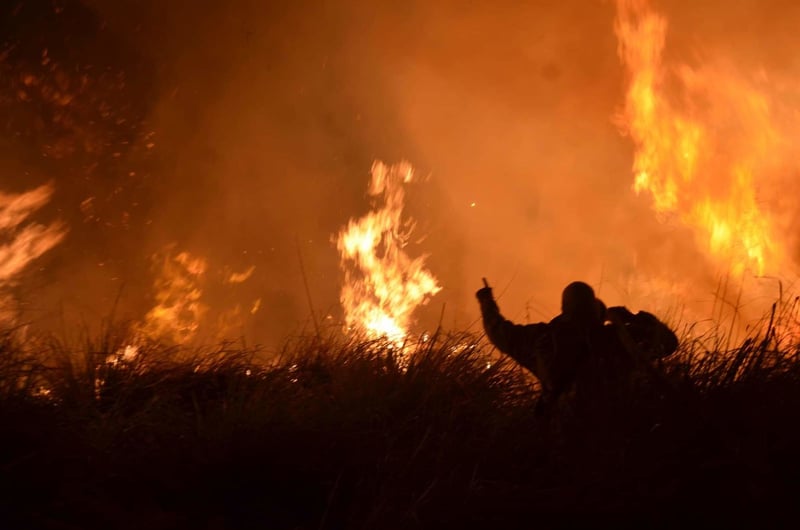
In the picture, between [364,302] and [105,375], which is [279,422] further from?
[364,302]

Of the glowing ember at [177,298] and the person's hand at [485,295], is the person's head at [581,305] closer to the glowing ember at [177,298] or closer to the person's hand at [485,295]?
the person's hand at [485,295]

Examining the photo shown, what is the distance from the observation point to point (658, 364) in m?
3.72

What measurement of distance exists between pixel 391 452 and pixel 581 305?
5.11ft

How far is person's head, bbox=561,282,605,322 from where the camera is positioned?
3.95 metres

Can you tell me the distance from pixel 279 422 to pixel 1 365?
1.30 m

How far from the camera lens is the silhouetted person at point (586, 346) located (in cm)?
360

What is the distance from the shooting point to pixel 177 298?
603 inches

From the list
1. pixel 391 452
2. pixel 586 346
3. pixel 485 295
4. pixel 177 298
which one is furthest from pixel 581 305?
pixel 177 298

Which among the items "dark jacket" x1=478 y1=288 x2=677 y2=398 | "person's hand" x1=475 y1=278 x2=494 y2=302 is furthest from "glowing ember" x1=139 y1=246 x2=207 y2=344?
"dark jacket" x1=478 y1=288 x2=677 y2=398

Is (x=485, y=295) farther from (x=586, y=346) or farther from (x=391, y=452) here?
(x=391, y=452)

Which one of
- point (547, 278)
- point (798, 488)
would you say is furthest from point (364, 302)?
point (547, 278)

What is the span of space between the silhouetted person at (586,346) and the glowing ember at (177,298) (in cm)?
938

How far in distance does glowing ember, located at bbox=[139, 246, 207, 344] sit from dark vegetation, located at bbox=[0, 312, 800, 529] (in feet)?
31.2

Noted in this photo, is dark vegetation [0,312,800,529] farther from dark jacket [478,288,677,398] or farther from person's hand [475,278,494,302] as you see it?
person's hand [475,278,494,302]
